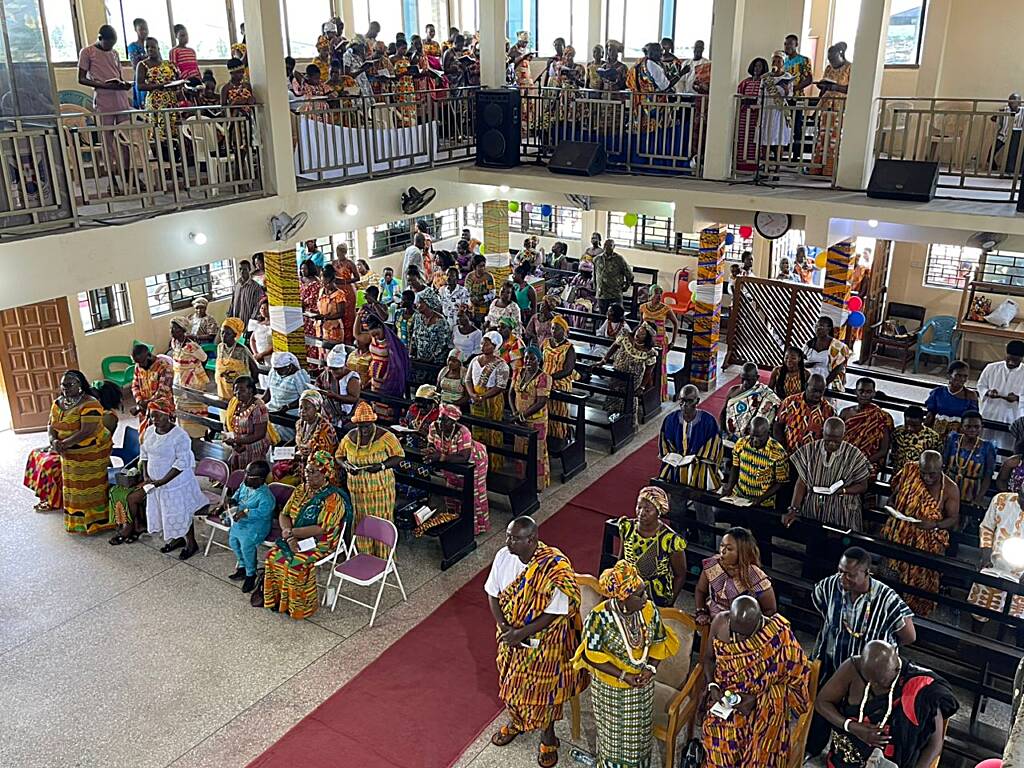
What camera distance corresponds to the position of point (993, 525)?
6.94m

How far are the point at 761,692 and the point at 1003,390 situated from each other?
20.0 ft

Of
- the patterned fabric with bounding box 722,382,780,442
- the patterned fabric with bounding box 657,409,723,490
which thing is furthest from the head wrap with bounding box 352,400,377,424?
the patterned fabric with bounding box 722,382,780,442

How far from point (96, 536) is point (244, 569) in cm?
206

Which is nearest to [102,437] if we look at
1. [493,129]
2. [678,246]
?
[493,129]

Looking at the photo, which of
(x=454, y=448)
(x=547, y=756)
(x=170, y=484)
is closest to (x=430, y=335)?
(x=454, y=448)

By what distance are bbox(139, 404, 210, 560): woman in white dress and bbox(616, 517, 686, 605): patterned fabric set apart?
15.0 ft

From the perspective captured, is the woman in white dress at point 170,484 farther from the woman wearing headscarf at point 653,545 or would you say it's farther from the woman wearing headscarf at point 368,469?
the woman wearing headscarf at point 653,545

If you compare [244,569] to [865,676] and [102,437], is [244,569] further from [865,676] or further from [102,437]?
[865,676]

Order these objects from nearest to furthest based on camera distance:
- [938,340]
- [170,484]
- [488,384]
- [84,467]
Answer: [170,484] < [84,467] < [488,384] < [938,340]

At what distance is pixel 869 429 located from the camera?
8.70 m

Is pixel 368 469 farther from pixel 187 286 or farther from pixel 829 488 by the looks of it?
pixel 187 286

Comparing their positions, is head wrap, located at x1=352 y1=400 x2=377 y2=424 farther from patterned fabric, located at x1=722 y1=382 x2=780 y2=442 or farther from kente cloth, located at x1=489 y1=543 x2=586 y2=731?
patterned fabric, located at x1=722 y1=382 x2=780 y2=442

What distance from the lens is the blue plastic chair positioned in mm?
14508

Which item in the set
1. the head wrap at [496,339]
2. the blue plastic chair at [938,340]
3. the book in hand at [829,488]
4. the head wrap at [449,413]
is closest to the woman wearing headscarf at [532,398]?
the head wrap at [496,339]
